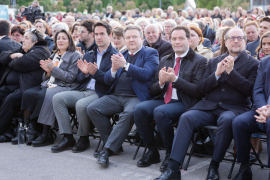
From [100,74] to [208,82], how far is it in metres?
1.72

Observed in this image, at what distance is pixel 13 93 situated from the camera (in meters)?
6.18

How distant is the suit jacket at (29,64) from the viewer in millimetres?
6096

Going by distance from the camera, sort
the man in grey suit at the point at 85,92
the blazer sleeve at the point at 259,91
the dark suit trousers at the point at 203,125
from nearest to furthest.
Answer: the dark suit trousers at the point at 203,125 → the blazer sleeve at the point at 259,91 → the man in grey suit at the point at 85,92

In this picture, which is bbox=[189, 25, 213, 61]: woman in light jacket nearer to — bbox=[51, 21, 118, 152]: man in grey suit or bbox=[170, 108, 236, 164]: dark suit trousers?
bbox=[51, 21, 118, 152]: man in grey suit

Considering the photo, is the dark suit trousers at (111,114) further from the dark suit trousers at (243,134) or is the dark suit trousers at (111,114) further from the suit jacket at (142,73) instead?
the dark suit trousers at (243,134)

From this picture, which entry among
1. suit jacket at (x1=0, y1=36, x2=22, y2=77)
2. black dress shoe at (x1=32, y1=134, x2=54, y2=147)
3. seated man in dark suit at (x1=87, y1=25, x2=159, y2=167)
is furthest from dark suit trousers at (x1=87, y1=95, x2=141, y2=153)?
suit jacket at (x1=0, y1=36, x2=22, y2=77)

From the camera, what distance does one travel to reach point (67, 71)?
591cm

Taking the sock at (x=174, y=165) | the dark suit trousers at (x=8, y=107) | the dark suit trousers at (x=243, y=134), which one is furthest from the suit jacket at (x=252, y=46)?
the dark suit trousers at (x=8, y=107)

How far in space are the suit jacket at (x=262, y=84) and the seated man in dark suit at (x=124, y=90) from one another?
1498 mm

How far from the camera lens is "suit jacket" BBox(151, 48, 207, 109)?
453 cm

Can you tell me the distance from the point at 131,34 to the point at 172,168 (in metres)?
2.13

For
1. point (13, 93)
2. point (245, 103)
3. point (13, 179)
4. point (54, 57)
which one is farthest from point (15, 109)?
point (245, 103)

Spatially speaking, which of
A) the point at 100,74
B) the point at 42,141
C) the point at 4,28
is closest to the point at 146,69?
the point at 100,74

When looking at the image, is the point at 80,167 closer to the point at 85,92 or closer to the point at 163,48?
the point at 85,92
